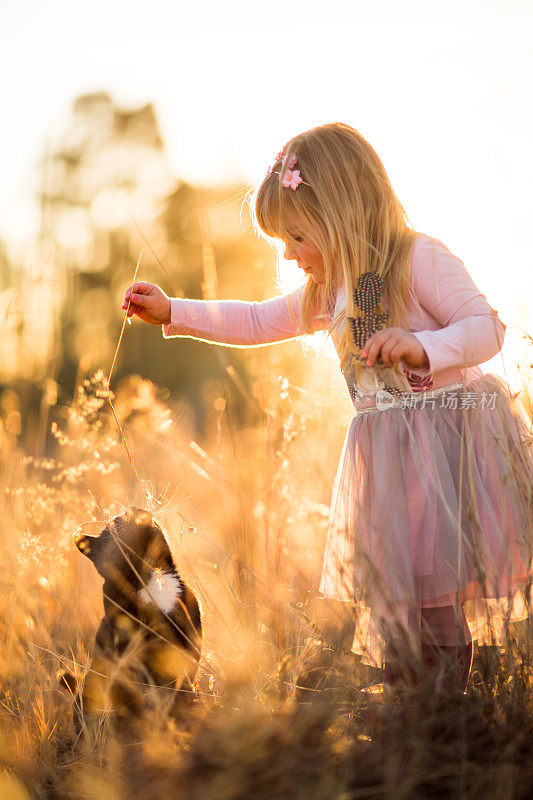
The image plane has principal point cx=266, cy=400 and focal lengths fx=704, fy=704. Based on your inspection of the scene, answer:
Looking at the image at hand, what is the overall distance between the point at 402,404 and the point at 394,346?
37cm

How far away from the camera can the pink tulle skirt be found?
5.95ft

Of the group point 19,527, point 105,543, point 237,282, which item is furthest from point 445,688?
point 237,282

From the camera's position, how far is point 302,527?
2617 mm

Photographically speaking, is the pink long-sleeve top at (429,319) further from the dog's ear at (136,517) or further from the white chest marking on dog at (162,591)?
the white chest marking on dog at (162,591)

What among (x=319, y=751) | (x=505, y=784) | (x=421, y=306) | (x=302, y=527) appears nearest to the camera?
(x=505, y=784)

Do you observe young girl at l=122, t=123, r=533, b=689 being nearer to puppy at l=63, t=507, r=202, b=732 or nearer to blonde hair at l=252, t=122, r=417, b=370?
blonde hair at l=252, t=122, r=417, b=370

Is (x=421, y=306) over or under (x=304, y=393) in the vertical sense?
over

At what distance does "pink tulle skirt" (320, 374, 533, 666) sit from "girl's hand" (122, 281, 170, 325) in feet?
2.65

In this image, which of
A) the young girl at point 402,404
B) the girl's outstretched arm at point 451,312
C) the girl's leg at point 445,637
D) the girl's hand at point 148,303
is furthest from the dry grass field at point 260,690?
the girl's outstretched arm at point 451,312

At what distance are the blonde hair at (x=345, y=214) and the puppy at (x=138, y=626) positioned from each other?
833 mm

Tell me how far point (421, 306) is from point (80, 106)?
581 centimetres

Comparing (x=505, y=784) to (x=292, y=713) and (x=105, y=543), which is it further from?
(x=105, y=543)

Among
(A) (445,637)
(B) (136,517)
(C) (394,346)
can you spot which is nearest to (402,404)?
(C) (394,346)

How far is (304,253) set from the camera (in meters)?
2.22
